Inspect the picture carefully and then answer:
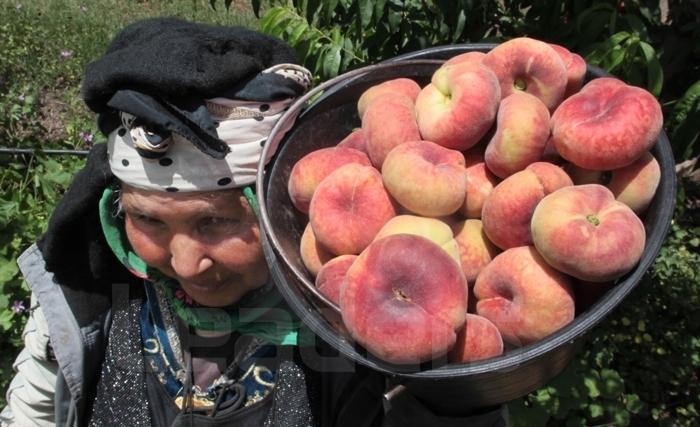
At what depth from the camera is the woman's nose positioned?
48.9 inches

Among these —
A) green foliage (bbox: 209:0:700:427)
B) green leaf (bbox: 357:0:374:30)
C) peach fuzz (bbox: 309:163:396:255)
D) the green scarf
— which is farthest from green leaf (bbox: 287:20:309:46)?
peach fuzz (bbox: 309:163:396:255)

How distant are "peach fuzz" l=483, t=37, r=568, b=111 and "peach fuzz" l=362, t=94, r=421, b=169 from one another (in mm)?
161

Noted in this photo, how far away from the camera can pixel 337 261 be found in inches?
41.3

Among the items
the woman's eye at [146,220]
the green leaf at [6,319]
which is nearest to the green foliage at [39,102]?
the green leaf at [6,319]

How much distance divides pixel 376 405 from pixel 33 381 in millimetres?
808

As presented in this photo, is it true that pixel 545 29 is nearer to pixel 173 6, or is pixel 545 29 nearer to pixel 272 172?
pixel 272 172

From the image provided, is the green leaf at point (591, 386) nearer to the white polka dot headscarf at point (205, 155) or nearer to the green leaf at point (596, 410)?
the green leaf at point (596, 410)

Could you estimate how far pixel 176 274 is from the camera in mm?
1335

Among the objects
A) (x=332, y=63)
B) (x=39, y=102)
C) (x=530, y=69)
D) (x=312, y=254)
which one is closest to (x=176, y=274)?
(x=312, y=254)

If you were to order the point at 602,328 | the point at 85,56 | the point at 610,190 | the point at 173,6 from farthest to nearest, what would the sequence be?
the point at 173,6 < the point at 85,56 < the point at 602,328 < the point at 610,190

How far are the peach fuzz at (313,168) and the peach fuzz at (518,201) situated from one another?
253 mm

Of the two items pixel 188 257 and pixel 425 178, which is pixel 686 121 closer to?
pixel 425 178

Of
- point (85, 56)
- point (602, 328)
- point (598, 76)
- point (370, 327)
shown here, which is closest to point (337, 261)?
point (370, 327)

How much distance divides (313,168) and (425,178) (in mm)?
231
